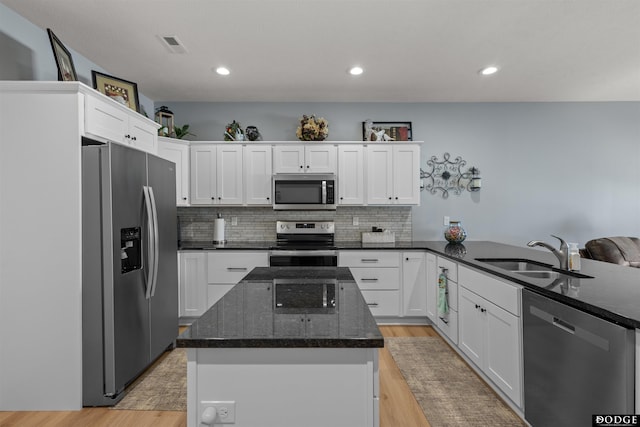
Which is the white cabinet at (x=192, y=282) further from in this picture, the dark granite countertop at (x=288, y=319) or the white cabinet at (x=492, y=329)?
the white cabinet at (x=492, y=329)

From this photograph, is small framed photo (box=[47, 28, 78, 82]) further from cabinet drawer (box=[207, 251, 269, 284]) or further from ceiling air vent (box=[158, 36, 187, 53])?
cabinet drawer (box=[207, 251, 269, 284])

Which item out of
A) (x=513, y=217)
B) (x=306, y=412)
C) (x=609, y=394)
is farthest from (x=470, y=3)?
(x=513, y=217)

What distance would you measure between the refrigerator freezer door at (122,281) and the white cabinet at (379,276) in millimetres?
2021

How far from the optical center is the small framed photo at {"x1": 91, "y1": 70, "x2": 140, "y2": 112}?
2.78 m

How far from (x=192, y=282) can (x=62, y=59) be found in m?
2.35

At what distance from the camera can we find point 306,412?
3.63ft

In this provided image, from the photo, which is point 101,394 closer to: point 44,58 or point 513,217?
point 44,58


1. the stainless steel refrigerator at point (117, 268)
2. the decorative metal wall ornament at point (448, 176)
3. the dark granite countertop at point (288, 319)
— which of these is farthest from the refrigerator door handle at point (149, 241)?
the decorative metal wall ornament at point (448, 176)

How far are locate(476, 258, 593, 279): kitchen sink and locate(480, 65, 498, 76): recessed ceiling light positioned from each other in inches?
72.9

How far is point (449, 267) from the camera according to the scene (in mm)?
3078

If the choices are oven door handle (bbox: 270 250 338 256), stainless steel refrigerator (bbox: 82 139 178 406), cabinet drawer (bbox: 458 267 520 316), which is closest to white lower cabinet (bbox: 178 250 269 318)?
oven door handle (bbox: 270 250 338 256)

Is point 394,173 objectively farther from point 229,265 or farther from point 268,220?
point 229,265

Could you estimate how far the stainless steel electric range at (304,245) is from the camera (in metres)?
3.67

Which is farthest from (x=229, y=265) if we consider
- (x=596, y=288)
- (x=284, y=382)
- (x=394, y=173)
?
(x=596, y=288)
